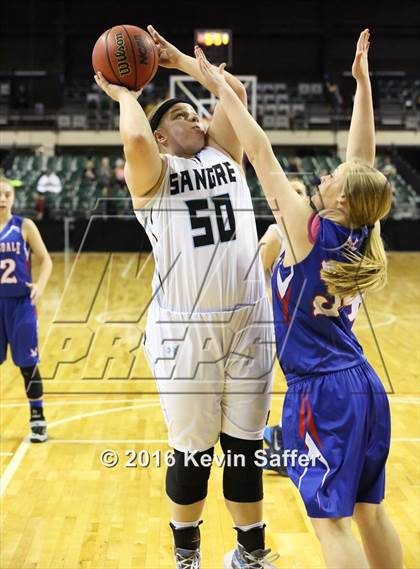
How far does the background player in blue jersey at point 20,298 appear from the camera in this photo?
5.43 meters

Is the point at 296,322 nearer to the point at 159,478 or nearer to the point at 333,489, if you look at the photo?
the point at 333,489

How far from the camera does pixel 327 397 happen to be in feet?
8.46

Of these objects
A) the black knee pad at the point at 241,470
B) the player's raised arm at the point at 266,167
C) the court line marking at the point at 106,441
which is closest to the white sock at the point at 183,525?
the black knee pad at the point at 241,470

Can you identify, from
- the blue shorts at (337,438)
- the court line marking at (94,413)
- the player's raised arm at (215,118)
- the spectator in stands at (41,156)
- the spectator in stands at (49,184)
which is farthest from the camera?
the spectator in stands at (41,156)

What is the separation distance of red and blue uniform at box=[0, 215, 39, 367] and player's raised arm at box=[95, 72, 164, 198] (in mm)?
2751

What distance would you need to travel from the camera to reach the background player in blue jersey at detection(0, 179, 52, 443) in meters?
5.43

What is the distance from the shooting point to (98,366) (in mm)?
7844

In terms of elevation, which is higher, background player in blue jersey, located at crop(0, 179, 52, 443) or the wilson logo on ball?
the wilson logo on ball

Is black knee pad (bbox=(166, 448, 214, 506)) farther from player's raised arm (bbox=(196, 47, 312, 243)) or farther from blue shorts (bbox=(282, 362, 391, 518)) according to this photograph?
player's raised arm (bbox=(196, 47, 312, 243))

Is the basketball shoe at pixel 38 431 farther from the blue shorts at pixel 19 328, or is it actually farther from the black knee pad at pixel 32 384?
the blue shorts at pixel 19 328

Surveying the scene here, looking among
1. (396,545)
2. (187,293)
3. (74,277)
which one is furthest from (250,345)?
(74,277)

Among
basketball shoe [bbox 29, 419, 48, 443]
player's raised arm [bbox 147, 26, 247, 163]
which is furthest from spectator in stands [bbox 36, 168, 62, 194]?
player's raised arm [bbox 147, 26, 247, 163]

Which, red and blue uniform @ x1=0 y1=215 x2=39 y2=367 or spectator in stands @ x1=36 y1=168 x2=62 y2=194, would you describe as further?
spectator in stands @ x1=36 y1=168 x2=62 y2=194

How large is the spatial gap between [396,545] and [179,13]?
72.9 ft
